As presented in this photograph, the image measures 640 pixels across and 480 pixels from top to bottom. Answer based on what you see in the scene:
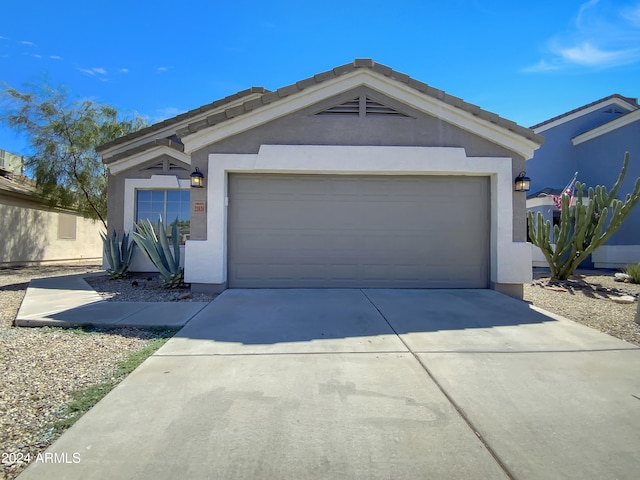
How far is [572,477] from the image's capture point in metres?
2.06

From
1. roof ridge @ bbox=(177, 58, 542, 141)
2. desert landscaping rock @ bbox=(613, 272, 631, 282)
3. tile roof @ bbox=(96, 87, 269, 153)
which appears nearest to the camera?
roof ridge @ bbox=(177, 58, 542, 141)

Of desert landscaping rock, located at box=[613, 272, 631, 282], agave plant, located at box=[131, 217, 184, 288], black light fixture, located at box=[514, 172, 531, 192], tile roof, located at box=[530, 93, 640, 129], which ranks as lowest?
desert landscaping rock, located at box=[613, 272, 631, 282]

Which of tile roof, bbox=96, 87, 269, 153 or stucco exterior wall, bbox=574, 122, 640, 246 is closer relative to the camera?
tile roof, bbox=96, 87, 269, 153

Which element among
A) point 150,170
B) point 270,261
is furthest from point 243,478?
point 150,170

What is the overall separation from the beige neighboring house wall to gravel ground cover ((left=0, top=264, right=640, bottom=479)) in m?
8.45

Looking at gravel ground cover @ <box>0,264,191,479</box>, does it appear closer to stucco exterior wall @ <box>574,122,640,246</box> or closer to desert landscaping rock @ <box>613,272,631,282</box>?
desert landscaping rock @ <box>613,272,631,282</box>

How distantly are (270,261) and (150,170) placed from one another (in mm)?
5558

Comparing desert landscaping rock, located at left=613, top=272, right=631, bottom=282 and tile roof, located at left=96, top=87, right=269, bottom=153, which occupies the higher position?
tile roof, located at left=96, top=87, right=269, bottom=153

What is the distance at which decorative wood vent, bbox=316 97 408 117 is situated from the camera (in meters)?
7.13

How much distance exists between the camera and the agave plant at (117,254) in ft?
31.1

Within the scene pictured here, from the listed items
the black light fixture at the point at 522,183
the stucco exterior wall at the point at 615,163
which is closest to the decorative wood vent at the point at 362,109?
the black light fixture at the point at 522,183

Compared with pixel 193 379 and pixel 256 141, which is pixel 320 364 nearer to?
pixel 193 379

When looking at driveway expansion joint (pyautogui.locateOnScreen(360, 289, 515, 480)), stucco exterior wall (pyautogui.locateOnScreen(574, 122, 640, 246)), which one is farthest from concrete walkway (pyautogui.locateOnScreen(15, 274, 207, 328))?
stucco exterior wall (pyautogui.locateOnScreen(574, 122, 640, 246))

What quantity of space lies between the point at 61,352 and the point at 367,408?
3541mm
